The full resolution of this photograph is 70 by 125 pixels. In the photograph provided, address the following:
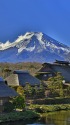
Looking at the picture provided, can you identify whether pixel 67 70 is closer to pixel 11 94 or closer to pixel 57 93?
pixel 57 93

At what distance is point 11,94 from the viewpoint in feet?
138

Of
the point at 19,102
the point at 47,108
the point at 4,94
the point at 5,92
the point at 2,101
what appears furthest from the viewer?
the point at 47,108

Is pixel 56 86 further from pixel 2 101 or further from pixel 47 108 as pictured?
pixel 2 101

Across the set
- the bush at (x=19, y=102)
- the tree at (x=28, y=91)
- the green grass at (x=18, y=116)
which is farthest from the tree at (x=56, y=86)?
the green grass at (x=18, y=116)

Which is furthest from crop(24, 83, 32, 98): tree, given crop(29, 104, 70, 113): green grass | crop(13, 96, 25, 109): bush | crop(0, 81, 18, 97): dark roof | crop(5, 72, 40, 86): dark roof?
crop(0, 81, 18, 97): dark roof

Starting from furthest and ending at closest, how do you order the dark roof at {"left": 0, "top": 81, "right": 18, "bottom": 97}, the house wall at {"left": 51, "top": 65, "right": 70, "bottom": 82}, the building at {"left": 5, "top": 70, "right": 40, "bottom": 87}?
the house wall at {"left": 51, "top": 65, "right": 70, "bottom": 82}, the building at {"left": 5, "top": 70, "right": 40, "bottom": 87}, the dark roof at {"left": 0, "top": 81, "right": 18, "bottom": 97}

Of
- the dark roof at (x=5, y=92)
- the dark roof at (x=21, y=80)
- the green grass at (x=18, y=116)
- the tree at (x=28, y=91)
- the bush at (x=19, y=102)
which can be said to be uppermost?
the dark roof at (x=21, y=80)

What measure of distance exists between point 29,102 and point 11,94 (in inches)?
329

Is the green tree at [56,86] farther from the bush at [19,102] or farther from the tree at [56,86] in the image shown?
the bush at [19,102]

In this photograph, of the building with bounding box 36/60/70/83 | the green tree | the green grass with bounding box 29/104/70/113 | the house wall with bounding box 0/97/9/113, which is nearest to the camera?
the house wall with bounding box 0/97/9/113

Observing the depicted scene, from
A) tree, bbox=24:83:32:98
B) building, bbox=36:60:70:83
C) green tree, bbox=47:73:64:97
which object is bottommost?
tree, bbox=24:83:32:98

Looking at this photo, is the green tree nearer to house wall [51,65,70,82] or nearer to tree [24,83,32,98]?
tree [24,83,32,98]

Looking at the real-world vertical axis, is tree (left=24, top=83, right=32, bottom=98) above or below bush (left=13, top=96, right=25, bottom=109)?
above

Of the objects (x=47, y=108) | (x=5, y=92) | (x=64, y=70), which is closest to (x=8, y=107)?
(x=5, y=92)
